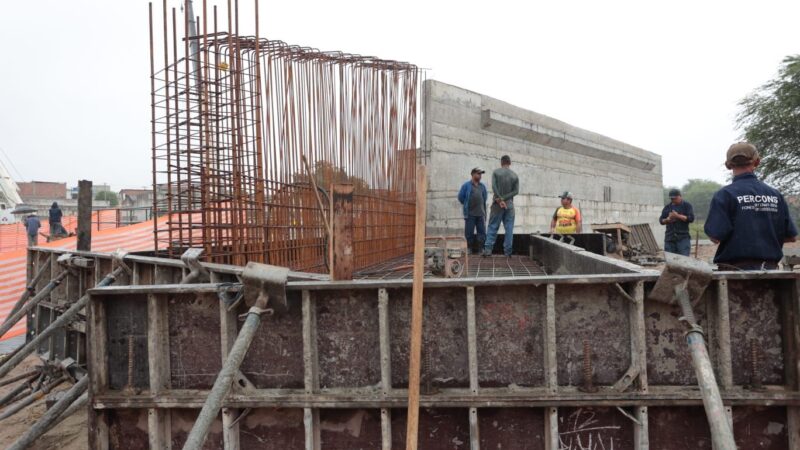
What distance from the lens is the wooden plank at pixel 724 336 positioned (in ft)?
9.16

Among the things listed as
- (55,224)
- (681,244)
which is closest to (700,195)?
(681,244)

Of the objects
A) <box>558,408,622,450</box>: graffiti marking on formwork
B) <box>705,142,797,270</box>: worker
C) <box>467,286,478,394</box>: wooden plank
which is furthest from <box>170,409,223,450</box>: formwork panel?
<box>705,142,797,270</box>: worker

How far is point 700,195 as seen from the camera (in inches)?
4286

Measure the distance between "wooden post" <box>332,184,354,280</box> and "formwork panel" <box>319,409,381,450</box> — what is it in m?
0.83

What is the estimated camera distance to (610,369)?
2.92 metres

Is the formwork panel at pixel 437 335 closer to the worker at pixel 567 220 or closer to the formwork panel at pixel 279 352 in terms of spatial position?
the formwork panel at pixel 279 352

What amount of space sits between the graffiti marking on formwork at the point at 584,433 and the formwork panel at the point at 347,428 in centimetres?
114

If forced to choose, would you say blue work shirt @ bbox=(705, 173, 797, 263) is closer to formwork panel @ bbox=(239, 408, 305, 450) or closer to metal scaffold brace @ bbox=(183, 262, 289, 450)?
metal scaffold brace @ bbox=(183, 262, 289, 450)

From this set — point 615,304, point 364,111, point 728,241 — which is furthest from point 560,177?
point 615,304

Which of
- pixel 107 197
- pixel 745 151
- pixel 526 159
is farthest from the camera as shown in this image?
pixel 107 197

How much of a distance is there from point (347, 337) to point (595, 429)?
1561 mm

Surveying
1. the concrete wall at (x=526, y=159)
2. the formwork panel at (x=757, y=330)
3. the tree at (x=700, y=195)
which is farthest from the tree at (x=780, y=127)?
the tree at (x=700, y=195)

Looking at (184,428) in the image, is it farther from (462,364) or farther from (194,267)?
(462,364)

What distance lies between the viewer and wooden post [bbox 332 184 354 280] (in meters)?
3.08
